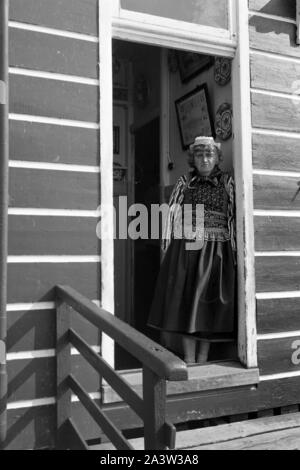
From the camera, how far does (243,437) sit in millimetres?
2707

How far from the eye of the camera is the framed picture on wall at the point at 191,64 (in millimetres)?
3762

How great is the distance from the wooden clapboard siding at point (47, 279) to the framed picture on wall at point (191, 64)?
203cm

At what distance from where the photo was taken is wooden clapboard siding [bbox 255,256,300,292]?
3109 millimetres

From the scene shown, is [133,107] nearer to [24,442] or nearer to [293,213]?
[293,213]

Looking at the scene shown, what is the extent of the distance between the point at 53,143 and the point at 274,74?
5.32 ft

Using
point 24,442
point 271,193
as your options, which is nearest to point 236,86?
A: point 271,193

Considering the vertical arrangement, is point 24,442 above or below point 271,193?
below

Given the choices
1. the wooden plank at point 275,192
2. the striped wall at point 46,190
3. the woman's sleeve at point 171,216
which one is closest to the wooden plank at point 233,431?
the striped wall at point 46,190

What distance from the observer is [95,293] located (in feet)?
8.62

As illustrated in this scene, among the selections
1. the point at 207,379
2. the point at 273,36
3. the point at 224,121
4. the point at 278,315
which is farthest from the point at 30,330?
the point at 273,36

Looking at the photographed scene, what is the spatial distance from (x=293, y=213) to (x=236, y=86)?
0.94m

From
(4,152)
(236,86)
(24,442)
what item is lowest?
(24,442)

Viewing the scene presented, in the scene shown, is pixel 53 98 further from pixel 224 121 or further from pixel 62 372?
pixel 62 372

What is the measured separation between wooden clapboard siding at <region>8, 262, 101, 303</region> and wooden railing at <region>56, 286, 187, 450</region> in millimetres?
76
